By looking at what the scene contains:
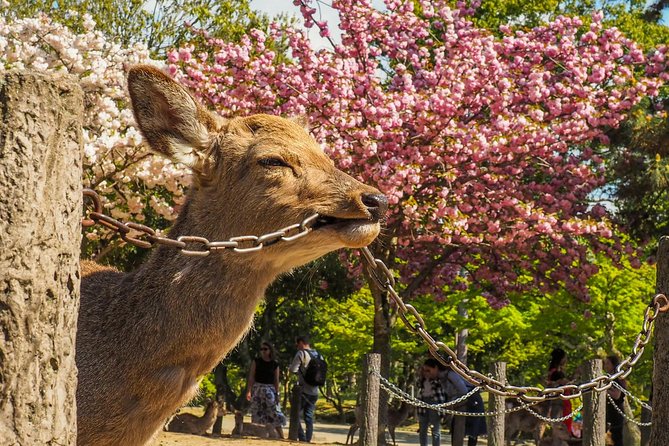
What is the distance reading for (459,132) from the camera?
55.2 ft

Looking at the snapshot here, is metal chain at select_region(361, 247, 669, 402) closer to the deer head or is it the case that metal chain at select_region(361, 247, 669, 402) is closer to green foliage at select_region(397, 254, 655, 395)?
the deer head

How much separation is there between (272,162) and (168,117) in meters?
0.57

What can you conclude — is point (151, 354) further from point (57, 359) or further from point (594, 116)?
point (594, 116)

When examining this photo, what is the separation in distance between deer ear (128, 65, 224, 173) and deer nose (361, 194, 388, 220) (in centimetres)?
91

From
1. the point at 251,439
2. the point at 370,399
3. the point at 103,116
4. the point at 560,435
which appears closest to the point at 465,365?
the point at 370,399

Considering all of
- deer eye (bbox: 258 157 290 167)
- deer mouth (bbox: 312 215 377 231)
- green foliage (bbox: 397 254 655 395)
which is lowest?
deer mouth (bbox: 312 215 377 231)

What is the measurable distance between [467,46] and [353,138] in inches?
143

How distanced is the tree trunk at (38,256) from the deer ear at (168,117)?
6.44ft

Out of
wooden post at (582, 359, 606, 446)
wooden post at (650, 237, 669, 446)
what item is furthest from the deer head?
wooden post at (582, 359, 606, 446)

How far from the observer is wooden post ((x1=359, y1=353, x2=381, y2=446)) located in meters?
12.2

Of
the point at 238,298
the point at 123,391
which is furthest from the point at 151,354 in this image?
the point at 238,298

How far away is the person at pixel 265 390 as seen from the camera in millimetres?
17922

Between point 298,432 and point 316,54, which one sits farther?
point 298,432

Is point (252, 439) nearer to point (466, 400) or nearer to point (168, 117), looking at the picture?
point (466, 400)
